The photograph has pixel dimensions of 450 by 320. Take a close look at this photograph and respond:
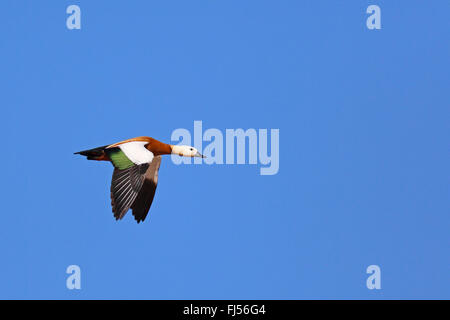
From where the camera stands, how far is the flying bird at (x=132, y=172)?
1184 centimetres

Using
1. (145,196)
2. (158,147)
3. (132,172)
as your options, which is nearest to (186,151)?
(158,147)

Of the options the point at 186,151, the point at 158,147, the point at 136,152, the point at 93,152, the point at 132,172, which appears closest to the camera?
the point at 132,172

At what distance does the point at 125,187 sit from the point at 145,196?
561mm

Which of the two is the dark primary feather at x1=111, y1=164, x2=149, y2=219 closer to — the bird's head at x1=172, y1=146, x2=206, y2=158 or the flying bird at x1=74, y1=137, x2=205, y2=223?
the flying bird at x1=74, y1=137, x2=205, y2=223

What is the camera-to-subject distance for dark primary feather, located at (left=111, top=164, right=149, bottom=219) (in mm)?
11758

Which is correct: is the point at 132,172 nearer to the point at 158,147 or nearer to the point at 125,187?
the point at 125,187

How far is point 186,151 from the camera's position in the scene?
13.2 m

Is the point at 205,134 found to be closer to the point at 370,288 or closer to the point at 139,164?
the point at 139,164

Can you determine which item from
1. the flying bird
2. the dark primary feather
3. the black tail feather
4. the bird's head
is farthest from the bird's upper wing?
the black tail feather

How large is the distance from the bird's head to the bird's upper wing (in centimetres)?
49

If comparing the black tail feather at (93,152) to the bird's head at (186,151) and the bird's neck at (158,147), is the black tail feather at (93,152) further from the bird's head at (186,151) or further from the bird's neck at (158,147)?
the bird's head at (186,151)

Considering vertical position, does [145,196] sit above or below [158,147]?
below
